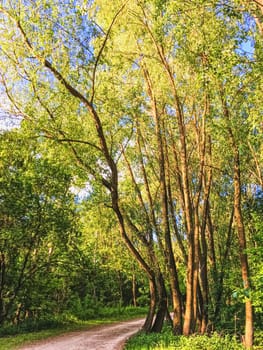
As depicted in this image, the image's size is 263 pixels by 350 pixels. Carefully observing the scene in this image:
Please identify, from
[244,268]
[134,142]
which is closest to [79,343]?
[244,268]

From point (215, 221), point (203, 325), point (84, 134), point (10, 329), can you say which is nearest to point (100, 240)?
point (215, 221)

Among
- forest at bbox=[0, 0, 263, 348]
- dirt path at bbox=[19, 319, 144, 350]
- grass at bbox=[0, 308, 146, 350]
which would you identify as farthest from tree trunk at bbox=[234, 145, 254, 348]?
grass at bbox=[0, 308, 146, 350]

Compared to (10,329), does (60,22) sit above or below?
above

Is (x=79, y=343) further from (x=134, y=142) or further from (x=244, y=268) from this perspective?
(x=134, y=142)

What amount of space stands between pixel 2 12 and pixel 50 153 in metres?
3.74

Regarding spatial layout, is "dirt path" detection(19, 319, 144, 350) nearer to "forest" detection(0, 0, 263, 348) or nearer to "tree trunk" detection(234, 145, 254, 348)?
"forest" detection(0, 0, 263, 348)

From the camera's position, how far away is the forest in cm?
868

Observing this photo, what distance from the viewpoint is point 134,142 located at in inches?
638

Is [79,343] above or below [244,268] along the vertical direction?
below

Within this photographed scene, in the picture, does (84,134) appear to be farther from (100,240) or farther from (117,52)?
(100,240)

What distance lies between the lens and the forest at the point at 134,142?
8.68 metres

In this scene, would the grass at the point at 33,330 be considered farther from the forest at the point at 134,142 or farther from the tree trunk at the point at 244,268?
Result: the tree trunk at the point at 244,268

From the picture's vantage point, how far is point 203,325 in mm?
13836

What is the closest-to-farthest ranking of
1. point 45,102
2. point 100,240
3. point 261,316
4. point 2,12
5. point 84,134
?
point 2,12, point 45,102, point 84,134, point 261,316, point 100,240
